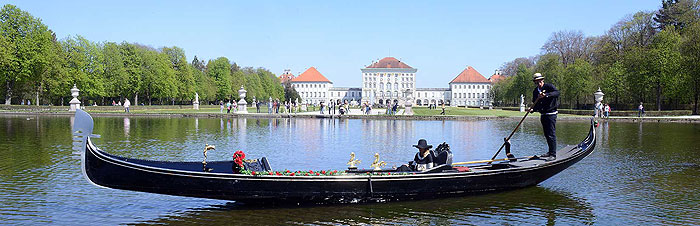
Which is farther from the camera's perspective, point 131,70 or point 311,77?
point 311,77

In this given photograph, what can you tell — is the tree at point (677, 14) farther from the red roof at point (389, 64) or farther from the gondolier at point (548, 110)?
the red roof at point (389, 64)

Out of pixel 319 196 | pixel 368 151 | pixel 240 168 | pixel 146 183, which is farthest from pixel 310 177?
pixel 368 151

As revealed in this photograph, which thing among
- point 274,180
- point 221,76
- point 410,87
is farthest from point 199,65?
point 274,180

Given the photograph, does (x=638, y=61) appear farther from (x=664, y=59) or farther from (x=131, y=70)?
(x=131, y=70)

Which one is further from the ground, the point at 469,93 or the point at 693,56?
the point at 693,56

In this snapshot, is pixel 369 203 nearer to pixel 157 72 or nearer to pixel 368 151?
pixel 368 151

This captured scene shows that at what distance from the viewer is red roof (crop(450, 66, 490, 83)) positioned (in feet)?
524

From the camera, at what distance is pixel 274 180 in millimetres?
9398

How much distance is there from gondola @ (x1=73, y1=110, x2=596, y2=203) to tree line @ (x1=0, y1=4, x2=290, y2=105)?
45027mm

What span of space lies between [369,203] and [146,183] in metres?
4.07

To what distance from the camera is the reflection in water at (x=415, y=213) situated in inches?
357

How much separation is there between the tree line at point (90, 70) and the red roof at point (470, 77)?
3227 inches

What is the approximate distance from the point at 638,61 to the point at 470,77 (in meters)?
110

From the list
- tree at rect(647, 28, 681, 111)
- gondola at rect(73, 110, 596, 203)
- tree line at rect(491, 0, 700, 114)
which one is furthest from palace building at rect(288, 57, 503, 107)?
gondola at rect(73, 110, 596, 203)
